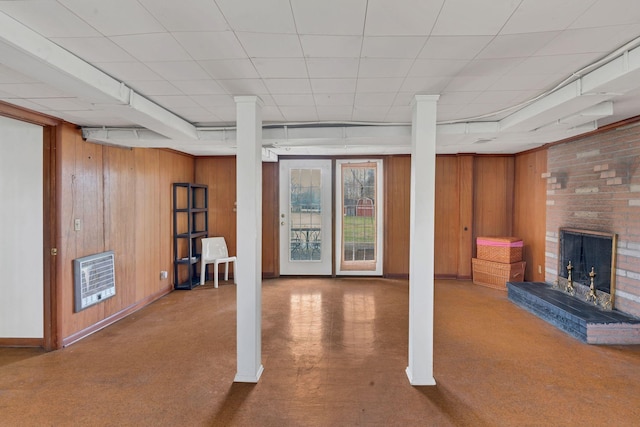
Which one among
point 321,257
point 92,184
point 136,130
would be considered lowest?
point 321,257

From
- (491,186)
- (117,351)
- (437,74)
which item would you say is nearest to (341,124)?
(437,74)

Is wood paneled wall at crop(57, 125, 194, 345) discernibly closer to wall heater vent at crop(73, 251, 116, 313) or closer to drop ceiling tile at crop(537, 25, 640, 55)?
wall heater vent at crop(73, 251, 116, 313)

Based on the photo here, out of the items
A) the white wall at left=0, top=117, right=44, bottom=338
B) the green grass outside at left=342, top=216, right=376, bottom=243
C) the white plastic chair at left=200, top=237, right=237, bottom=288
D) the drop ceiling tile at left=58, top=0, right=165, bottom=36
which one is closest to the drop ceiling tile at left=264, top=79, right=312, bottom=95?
the drop ceiling tile at left=58, top=0, right=165, bottom=36

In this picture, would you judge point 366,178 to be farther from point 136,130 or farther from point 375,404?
point 375,404

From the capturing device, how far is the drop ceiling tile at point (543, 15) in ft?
4.83

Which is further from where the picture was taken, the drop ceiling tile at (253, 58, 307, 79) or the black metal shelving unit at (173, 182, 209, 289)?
the black metal shelving unit at (173, 182, 209, 289)

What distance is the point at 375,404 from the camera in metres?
2.32

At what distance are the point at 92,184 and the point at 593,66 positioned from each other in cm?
460

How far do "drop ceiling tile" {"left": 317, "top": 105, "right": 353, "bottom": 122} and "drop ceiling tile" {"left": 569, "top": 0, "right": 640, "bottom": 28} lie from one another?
5.59 feet

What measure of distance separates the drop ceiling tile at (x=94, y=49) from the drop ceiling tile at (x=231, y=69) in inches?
18.0

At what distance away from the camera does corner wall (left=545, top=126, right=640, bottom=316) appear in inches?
132

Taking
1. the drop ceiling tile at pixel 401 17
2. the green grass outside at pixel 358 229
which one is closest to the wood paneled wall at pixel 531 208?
the green grass outside at pixel 358 229

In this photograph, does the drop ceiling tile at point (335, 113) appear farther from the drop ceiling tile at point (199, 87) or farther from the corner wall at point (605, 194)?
the corner wall at point (605, 194)

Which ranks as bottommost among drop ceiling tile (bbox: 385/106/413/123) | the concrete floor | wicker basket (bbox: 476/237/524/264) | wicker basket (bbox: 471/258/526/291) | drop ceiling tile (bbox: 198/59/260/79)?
the concrete floor
